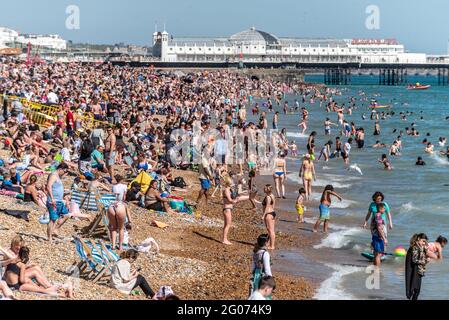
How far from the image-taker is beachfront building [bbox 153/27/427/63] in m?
119

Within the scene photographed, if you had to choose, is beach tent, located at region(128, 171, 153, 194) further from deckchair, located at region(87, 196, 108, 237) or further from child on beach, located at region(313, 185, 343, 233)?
child on beach, located at region(313, 185, 343, 233)

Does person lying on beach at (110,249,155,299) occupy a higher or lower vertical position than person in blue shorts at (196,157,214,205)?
lower

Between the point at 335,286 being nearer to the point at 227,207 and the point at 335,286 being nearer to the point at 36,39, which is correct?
the point at 227,207

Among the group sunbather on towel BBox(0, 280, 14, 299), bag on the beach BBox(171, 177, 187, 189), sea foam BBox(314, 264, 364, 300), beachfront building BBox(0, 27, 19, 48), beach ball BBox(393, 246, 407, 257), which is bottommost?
sea foam BBox(314, 264, 364, 300)

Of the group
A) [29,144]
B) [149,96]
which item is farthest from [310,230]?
[149,96]

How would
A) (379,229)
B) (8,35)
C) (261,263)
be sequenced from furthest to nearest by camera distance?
(8,35), (379,229), (261,263)

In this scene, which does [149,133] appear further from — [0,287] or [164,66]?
[164,66]

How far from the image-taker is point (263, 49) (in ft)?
410

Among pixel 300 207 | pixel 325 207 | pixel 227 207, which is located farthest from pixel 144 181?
pixel 325 207

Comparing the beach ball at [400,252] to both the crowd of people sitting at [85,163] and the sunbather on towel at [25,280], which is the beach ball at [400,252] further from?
the sunbather on towel at [25,280]

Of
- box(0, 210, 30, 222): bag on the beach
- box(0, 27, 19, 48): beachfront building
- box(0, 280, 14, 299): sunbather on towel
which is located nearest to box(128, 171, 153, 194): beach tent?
box(0, 210, 30, 222): bag on the beach

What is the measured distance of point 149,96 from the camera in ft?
143

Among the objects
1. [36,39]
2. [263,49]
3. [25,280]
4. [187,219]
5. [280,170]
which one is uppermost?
[36,39]

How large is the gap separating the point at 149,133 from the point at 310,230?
34.9 feet
